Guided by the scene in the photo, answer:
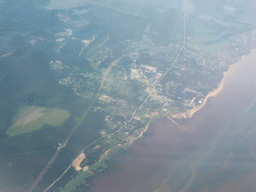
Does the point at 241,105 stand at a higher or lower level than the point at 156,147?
higher

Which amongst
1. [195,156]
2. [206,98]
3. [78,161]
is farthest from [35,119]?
[206,98]

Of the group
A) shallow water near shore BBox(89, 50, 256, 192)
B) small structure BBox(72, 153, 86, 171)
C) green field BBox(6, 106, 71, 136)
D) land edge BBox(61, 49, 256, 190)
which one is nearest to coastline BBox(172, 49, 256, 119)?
land edge BBox(61, 49, 256, 190)

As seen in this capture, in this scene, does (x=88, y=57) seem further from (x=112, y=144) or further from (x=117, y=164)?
(x=117, y=164)

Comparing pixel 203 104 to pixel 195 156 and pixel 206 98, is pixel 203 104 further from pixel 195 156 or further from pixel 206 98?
pixel 195 156

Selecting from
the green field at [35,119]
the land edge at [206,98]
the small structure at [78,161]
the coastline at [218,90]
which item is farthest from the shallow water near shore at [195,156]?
the green field at [35,119]

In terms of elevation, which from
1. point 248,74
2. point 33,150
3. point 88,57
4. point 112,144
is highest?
point 88,57

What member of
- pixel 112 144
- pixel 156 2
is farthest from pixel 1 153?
pixel 156 2

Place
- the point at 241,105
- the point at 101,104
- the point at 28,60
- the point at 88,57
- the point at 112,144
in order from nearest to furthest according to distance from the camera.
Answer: the point at 112,144 → the point at 101,104 → the point at 241,105 → the point at 28,60 → the point at 88,57
